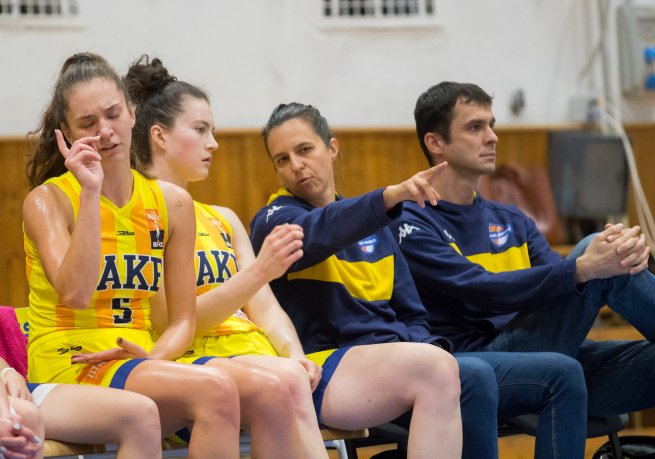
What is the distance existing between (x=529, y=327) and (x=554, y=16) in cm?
339

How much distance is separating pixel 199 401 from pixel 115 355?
0.26 m

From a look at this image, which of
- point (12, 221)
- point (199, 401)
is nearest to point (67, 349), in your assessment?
point (199, 401)

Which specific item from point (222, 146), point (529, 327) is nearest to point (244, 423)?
point (529, 327)

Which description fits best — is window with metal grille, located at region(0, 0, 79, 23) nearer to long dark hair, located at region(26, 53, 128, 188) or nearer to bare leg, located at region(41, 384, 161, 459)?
long dark hair, located at region(26, 53, 128, 188)

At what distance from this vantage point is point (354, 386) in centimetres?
225

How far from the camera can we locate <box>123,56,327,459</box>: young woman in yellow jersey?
202 centimetres

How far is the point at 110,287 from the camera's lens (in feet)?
6.98

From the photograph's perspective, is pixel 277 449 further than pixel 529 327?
No

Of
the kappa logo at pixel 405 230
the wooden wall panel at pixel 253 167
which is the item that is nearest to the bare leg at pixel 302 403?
the kappa logo at pixel 405 230

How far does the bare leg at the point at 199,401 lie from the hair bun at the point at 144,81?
100 cm

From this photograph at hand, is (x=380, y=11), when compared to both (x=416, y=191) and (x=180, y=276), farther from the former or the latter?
(x=180, y=276)

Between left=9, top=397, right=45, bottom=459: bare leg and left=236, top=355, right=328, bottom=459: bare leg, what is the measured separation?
18.4 inches

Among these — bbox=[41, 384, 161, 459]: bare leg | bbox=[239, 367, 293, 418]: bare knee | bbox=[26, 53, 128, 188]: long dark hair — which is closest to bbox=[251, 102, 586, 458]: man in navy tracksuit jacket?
bbox=[239, 367, 293, 418]: bare knee

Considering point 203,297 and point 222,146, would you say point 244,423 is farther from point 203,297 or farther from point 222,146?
point 222,146
